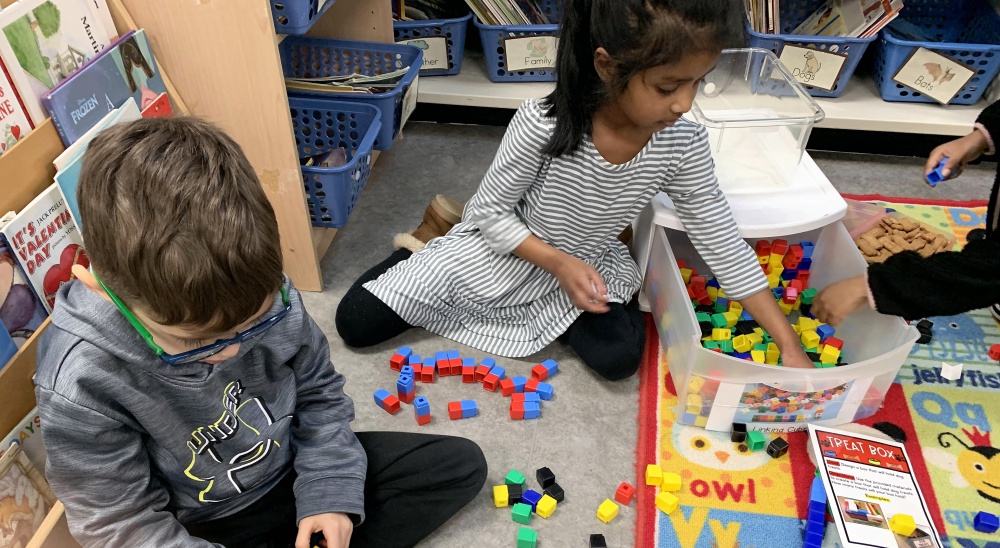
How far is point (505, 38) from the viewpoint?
1897 mm

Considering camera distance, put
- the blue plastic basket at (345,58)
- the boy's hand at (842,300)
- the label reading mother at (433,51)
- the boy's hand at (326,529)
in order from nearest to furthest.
→ the boy's hand at (326,529), the boy's hand at (842,300), the blue plastic basket at (345,58), the label reading mother at (433,51)

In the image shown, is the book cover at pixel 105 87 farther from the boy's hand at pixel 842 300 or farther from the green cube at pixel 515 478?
the boy's hand at pixel 842 300

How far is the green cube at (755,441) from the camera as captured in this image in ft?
3.89

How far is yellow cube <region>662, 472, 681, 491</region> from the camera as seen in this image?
112 cm

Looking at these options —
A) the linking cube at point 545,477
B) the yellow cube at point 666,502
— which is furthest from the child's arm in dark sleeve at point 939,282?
the linking cube at point 545,477

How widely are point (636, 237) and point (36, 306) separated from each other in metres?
1.03

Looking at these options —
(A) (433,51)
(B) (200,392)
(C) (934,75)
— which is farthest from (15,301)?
(C) (934,75)

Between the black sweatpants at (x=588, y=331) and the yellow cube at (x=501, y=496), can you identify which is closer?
the yellow cube at (x=501, y=496)

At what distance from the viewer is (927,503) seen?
43.9 inches

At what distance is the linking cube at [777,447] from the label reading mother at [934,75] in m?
1.17

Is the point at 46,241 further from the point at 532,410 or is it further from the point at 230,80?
the point at 532,410

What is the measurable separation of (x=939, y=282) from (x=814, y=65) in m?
1.00

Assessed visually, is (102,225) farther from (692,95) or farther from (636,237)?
(636,237)

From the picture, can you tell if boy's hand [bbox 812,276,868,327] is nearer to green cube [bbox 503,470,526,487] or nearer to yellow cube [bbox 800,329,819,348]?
yellow cube [bbox 800,329,819,348]
